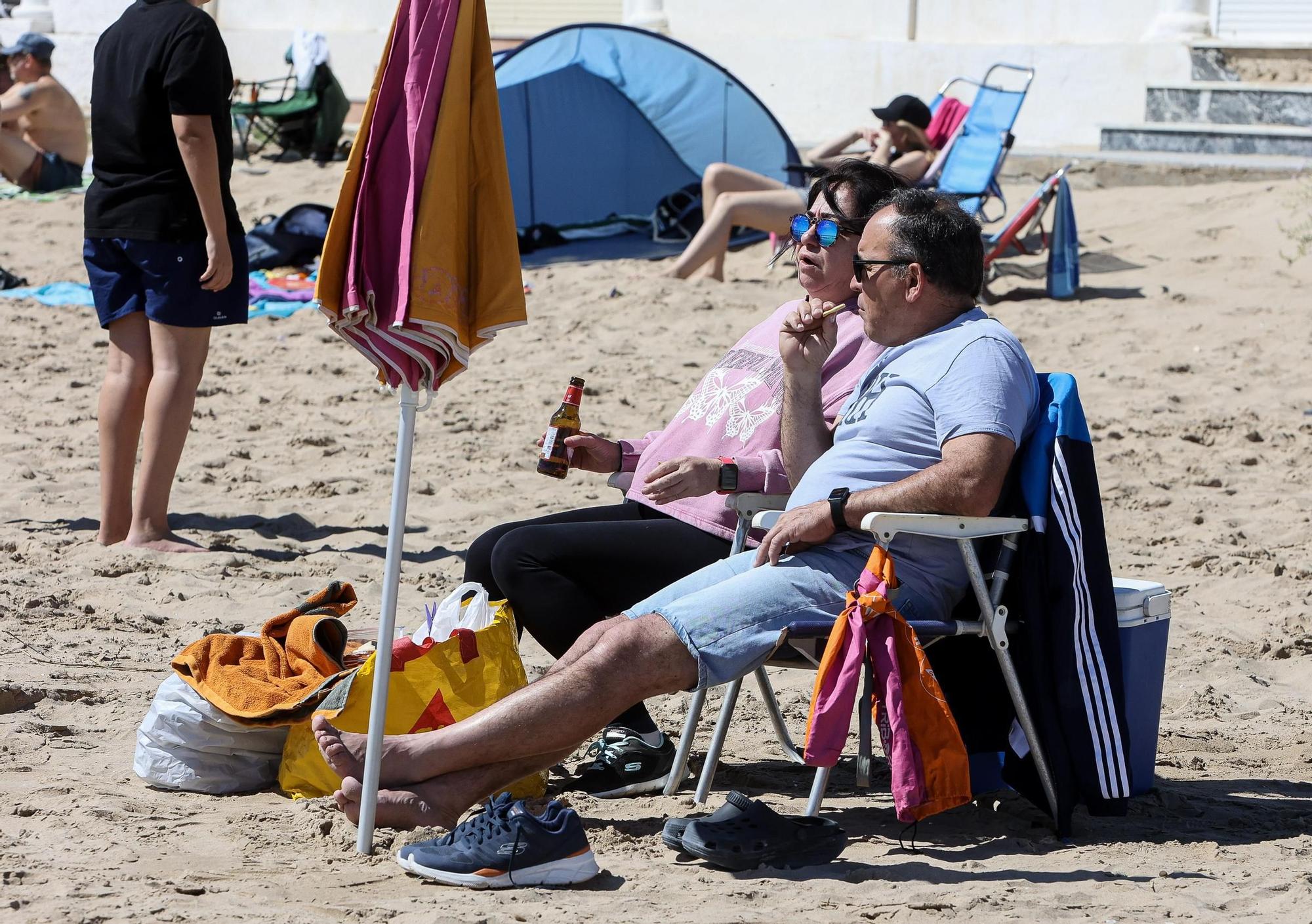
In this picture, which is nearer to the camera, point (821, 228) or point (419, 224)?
point (419, 224)

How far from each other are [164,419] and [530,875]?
2.66 m

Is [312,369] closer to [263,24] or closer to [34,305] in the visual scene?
[34,305]

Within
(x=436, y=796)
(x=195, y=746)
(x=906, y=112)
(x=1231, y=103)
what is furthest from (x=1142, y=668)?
(x=1231, y=103)

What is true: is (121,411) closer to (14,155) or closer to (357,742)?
(357,742)

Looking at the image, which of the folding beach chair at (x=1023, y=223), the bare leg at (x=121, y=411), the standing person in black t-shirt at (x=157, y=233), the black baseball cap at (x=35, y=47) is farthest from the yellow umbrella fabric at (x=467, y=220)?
the black baseball cap at (x=35, y=47)

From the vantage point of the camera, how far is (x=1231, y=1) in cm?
1188

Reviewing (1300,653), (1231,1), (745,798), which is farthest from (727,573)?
(1231,1)

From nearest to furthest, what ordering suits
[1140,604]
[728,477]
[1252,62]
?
[1140,604], [728,477], [1252,62]

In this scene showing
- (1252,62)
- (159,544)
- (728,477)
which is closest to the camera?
(728,477)

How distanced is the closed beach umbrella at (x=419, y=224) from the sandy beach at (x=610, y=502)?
51cm

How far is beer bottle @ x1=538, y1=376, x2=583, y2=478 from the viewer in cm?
362

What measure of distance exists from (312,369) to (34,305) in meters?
2.41

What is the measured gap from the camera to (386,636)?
9.32 ft

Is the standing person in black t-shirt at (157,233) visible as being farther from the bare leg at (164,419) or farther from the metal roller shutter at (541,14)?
the metal roller shutter at (541,14)
